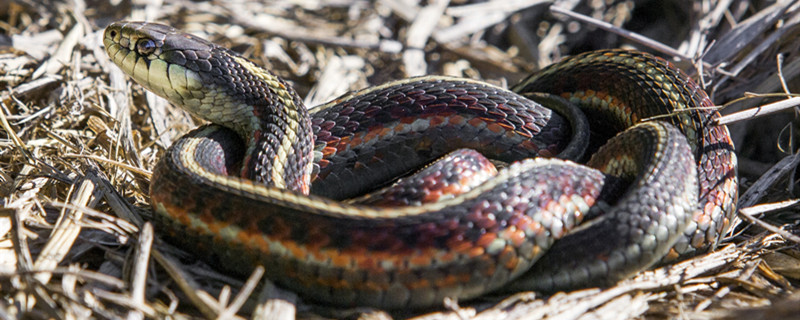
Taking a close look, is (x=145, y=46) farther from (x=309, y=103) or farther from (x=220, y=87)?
(x=309, y=103)

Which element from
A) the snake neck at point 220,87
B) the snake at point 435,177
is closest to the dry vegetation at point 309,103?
the snake at point 435,177

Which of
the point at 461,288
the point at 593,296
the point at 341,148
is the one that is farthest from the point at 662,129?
the point at 341,148

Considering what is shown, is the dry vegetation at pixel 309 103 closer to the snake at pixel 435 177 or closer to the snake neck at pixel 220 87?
the snake at pixel 435 177

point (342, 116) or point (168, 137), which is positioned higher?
point (342, 116)

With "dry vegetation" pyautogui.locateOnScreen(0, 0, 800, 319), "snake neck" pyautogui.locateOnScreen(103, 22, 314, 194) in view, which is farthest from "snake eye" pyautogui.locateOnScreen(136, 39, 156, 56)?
"dry vegetation" pyautogui.locateOnScreen(0, 0, 800, 319)

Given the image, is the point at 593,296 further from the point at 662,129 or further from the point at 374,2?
the point at 374,2

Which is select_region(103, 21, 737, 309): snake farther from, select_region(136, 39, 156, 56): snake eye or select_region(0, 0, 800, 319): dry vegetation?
select_region(0, 0, 800, 319): dry vegetation

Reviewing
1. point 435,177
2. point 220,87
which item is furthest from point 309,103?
point 435,177
